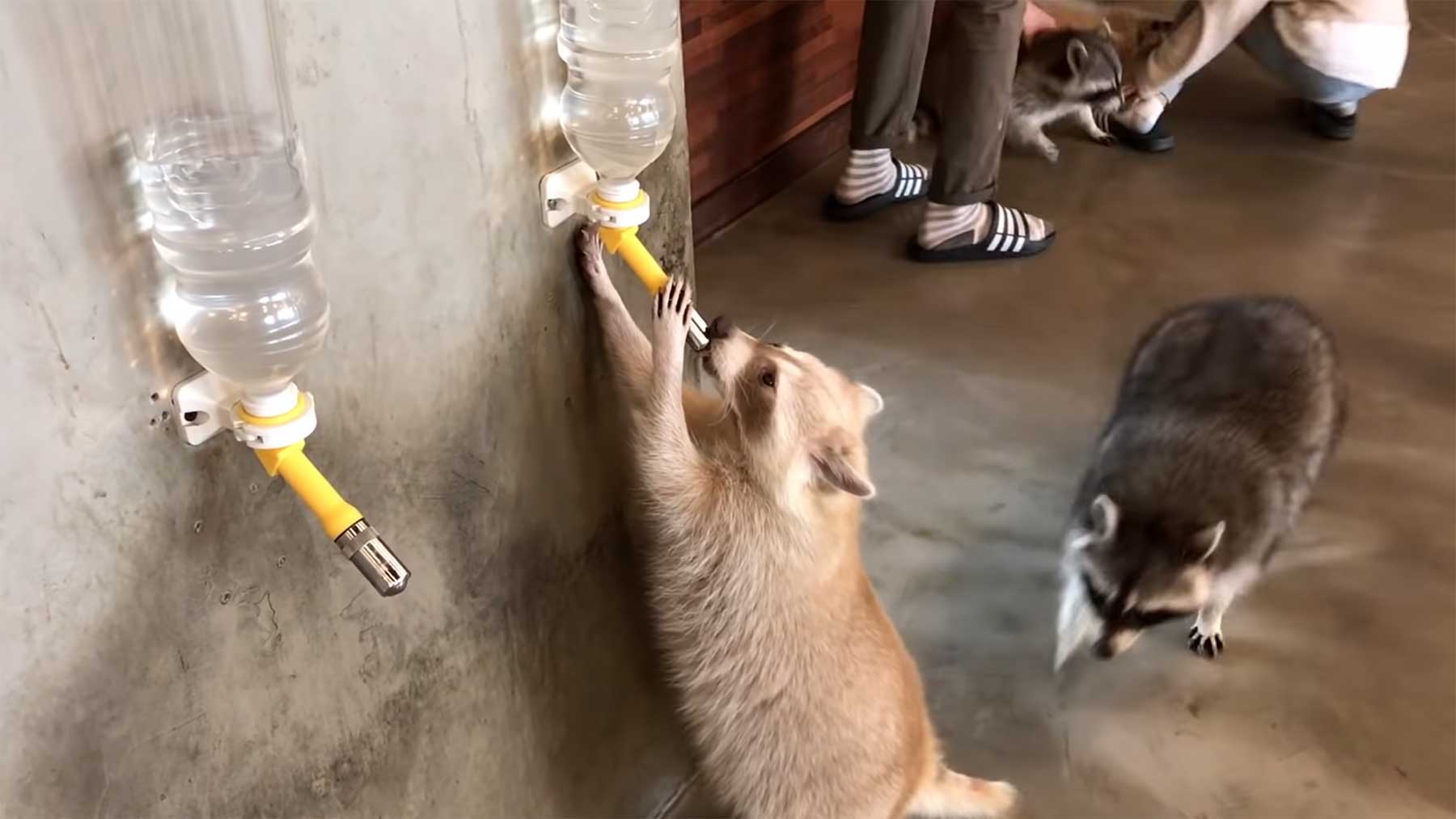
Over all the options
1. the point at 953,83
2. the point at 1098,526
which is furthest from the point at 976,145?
the point at 1098,526

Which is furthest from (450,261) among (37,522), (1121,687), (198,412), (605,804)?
(1121,687)

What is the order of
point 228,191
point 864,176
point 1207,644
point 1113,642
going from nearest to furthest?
point 228,191
point 1113,642
point 1207,644
point 864,176

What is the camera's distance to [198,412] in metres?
0.79

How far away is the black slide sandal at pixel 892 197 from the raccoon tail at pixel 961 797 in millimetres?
1745

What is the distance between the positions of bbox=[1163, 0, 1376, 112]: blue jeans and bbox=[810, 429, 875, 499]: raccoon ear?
2.58 meters

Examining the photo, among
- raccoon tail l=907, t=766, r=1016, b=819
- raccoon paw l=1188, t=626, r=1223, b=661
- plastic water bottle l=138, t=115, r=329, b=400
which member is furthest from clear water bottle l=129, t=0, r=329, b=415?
raccoon paw l=1188, t=626, r=1223, b=661

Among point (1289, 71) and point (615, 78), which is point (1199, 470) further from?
point (1289, 71)

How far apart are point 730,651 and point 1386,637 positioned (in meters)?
1.26

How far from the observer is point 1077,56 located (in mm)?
3287

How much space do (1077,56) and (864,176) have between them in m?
0.84

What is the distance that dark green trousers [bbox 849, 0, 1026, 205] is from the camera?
2588mm

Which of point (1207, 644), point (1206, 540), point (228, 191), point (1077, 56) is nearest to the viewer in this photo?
point (228, 191)

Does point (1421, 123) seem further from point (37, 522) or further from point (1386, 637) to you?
point (37, 522)

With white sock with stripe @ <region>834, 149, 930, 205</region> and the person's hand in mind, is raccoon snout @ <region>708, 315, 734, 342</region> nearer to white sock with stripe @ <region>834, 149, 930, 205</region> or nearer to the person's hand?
white sock with stripe @ <region>834, 149, 930, 205</region>
